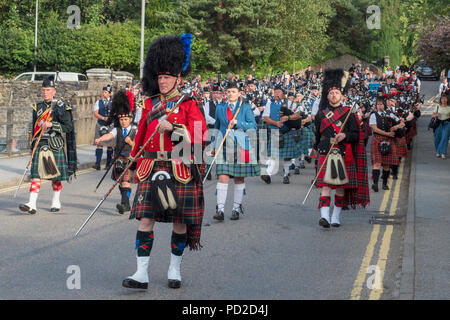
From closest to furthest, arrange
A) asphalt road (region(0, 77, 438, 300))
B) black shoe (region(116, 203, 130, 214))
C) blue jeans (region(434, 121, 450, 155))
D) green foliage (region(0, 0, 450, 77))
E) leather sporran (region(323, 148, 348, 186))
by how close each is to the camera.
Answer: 1. asphalt road (region(0, 77, 438, 300))
2. leather sporran (region(323, 148, 348, 186))
3. black shoe (region(116, 203, 130, 214))
4. blue jeans (region(434, 121, 450, 155))
5. green foliage (region(0, 0, 450, 77))

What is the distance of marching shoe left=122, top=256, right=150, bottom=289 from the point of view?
22.2 ft

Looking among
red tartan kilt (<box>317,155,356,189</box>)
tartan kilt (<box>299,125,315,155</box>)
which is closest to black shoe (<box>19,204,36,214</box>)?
red tartan kilt (<box>317,155,356,189</box>)

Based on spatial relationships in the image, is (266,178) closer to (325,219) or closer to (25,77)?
(325,219)

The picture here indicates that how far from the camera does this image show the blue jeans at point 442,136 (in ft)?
67.6

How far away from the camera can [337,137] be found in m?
10.2

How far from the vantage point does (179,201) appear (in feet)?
22.3

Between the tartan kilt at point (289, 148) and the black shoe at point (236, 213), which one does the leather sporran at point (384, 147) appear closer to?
the tartan kilt at point (289, 148)

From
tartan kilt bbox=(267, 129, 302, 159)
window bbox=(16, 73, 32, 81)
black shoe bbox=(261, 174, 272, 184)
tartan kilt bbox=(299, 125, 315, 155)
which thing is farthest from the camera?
window bbox=(16, 73, 32, 81)

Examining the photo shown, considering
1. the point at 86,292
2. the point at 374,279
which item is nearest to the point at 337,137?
the point at 374,279

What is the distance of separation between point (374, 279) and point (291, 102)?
11.2 meters

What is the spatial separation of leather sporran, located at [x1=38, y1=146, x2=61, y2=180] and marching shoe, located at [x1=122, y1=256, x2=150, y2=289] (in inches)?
183

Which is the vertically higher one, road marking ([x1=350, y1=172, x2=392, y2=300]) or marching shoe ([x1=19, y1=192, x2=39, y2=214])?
marching shoe ([x1=19, y1=192, x2=39, y2=214])

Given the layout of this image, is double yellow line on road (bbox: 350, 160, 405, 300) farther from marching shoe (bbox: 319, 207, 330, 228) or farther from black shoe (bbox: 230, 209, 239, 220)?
black shoe (bbox: 230, 209, 239, 220)
